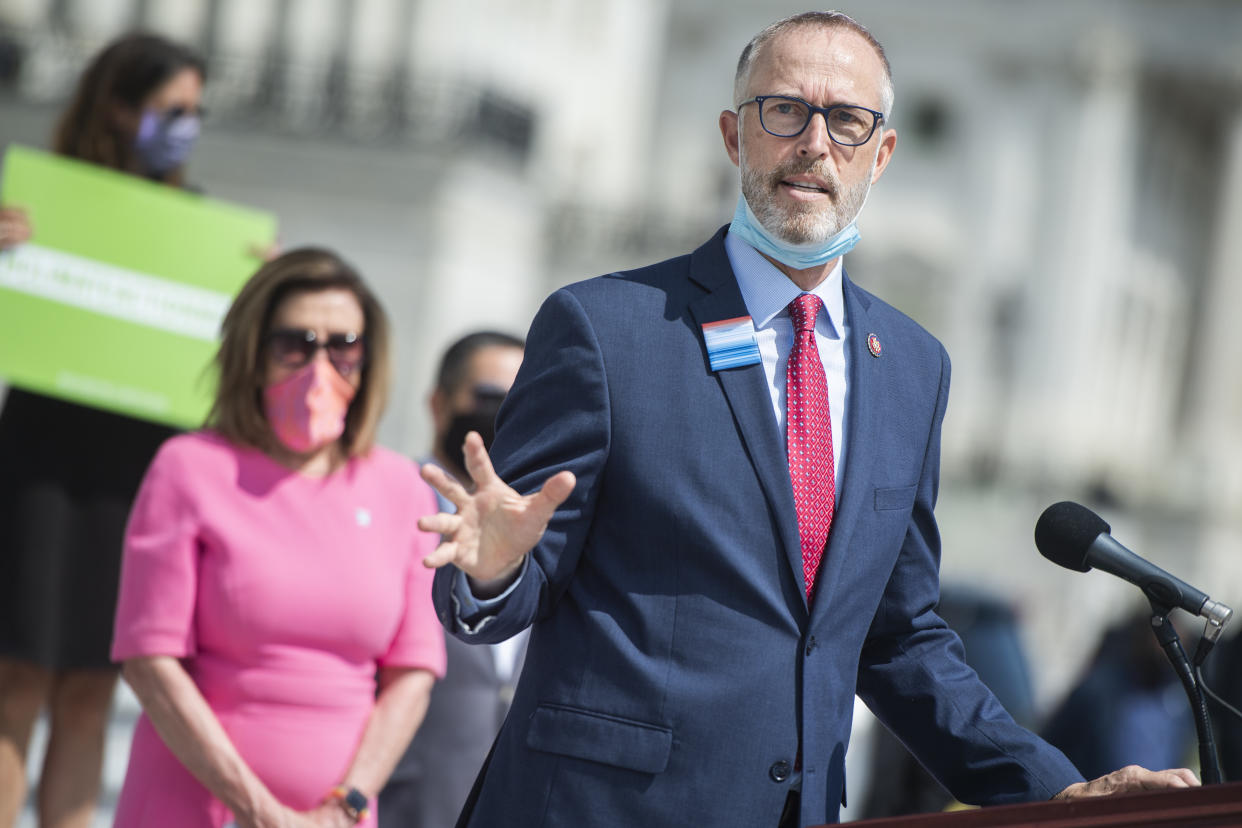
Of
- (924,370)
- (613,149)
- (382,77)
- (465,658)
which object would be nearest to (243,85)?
Result: (382,77)

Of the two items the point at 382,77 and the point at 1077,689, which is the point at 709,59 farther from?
the point at 1077,689

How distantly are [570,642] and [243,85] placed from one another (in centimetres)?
2505

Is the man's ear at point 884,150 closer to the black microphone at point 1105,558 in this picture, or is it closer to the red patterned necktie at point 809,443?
the red patterned necktie at point 809,443

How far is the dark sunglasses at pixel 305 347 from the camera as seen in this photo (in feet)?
14.9

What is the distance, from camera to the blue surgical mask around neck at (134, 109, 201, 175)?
5.95m

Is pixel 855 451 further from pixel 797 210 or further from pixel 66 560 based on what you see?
pixel 66 560

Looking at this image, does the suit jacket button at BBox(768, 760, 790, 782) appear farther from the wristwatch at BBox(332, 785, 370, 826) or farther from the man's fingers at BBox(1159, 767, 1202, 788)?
the wristwatch at BBox(332, 785, 370, 826)

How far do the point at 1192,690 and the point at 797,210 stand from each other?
107 centimetres

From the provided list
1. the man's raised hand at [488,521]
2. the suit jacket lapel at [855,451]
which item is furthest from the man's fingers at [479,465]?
the suit jacket lapel at [855,451]

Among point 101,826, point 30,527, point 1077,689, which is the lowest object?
point 101,826

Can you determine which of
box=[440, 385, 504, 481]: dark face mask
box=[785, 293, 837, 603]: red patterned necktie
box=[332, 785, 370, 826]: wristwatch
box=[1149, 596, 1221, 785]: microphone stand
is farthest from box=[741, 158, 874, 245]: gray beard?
box=[440, 385, 504, 481]: dark face mask

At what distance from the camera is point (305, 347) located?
456cm

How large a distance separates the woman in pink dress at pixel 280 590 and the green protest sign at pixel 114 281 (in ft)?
4.63

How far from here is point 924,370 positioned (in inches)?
135
